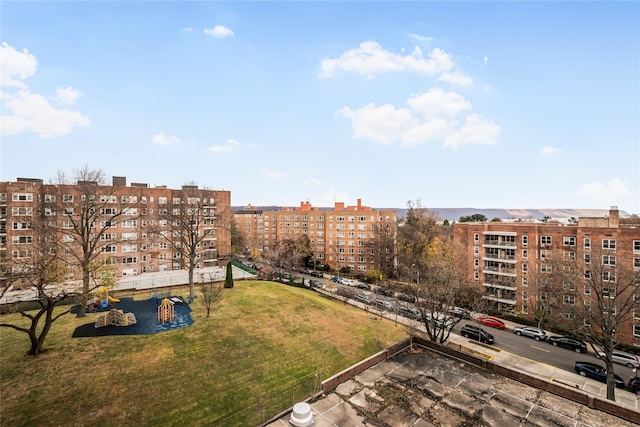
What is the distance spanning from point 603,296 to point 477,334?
43.0ft

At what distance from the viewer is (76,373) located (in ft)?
63.6

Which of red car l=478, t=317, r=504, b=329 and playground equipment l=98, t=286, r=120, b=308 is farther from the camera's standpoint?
red car l=478, t=317, r=504, b=329

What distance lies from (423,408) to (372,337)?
51.6 feet

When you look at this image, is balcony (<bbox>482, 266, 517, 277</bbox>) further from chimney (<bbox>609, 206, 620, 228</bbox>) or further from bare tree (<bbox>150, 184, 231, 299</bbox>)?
bare tree (<bbox>150, 184, 231, 299</bbox>)

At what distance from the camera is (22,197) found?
42.7m

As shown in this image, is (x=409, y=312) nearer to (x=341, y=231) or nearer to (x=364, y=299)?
(x=364, y=299)

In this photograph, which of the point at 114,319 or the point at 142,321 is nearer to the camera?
the point at 114,319

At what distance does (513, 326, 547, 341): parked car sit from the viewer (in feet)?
120

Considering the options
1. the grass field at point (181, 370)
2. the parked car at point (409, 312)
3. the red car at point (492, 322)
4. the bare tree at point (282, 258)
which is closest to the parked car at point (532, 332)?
the red car at point (492, 322)

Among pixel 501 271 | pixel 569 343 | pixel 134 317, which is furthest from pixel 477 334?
pixel 134 317

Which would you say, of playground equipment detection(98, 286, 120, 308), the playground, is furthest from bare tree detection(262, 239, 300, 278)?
playground equipment detection(98, 286, 120, 308)

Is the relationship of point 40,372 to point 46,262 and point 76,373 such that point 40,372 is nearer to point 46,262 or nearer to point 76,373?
point 76,373

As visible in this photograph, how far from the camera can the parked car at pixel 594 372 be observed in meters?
26.9

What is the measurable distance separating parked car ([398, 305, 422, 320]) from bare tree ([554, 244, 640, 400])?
14.6 m
